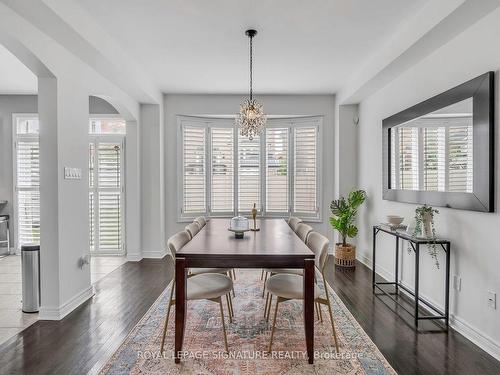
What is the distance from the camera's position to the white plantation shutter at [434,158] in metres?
3.02

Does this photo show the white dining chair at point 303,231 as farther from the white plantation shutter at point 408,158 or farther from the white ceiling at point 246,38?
the white ceiling at point 246,38

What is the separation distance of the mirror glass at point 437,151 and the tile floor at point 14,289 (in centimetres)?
406

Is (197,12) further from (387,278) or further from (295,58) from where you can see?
(387,278)

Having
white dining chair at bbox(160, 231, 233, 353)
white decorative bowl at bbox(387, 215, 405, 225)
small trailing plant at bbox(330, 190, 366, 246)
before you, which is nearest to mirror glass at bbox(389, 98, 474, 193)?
white decorative bowl at bbox(387, 215, 405, 225)

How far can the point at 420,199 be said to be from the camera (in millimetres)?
3383

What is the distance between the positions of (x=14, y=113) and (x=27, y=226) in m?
2.00

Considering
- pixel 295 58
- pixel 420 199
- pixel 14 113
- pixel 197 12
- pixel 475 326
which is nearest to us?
pixel 475 326

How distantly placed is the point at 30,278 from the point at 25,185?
316cm

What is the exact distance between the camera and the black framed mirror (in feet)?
8.14

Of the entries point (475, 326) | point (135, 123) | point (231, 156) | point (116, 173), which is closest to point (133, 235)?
point (116, 173)

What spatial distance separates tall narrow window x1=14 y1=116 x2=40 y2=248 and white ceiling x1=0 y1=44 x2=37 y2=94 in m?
0.50

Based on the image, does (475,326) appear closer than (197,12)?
Yes

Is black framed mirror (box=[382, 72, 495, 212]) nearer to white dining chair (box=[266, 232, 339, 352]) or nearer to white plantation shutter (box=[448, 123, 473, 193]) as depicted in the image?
white plantation shutter (box=[448, 123, 473, 193])

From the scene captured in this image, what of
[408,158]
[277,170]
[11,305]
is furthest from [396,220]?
[11,305]
